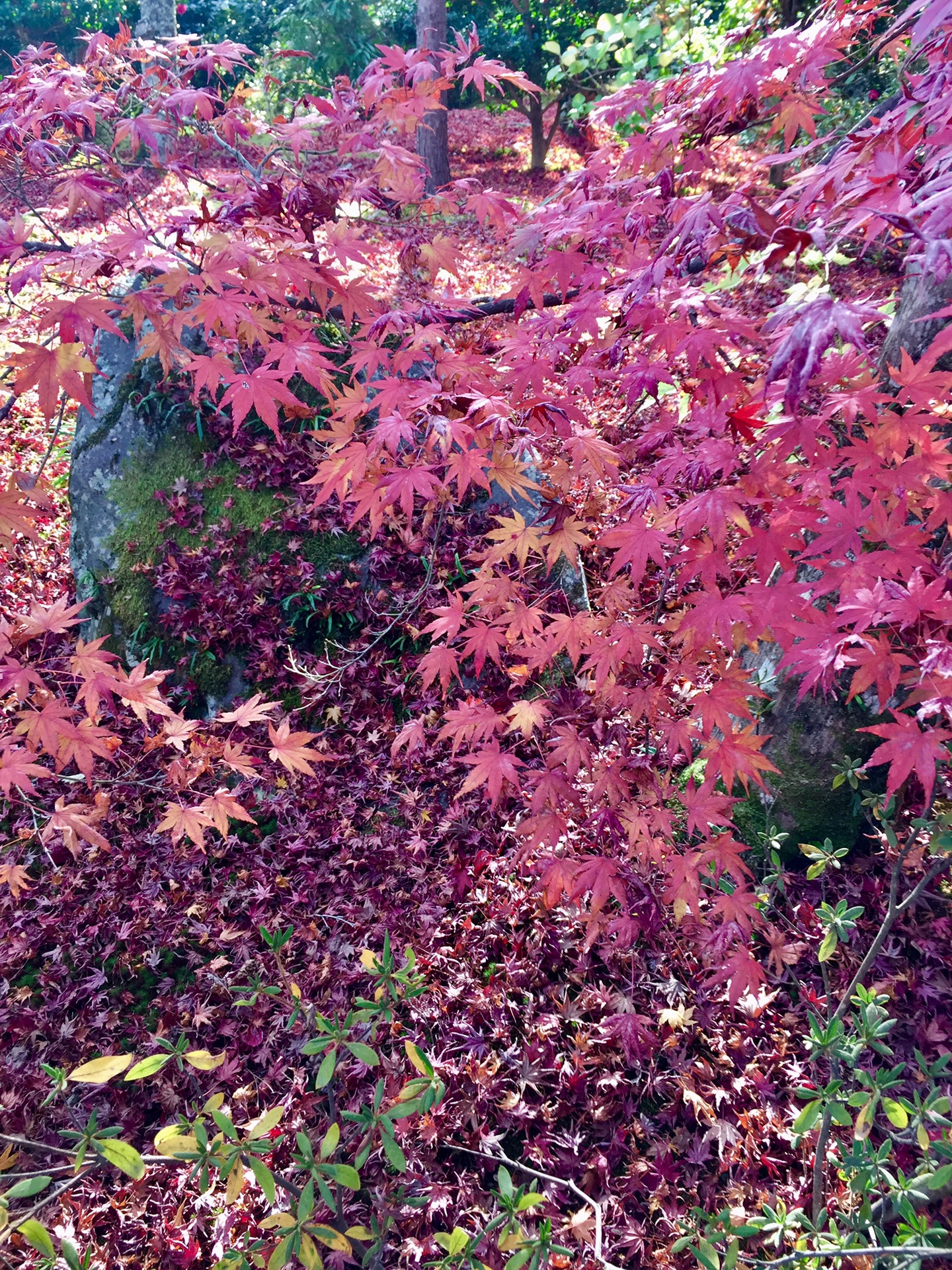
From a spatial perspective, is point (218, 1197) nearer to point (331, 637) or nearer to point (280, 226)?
point (331, 637)

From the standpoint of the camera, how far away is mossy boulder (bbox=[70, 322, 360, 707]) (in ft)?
14.0

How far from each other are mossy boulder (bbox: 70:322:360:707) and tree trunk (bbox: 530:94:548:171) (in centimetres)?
883

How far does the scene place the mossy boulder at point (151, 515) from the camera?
4270 mm

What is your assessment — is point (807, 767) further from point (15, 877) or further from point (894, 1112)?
point (15, 877)

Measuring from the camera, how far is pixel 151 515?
177 inches

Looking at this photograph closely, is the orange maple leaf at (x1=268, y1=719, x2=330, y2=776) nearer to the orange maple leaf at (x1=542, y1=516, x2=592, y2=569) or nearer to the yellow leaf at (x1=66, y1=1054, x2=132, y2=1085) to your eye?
the orange maple leaf at (x1=542, y1=516, x2=592, y2=569)

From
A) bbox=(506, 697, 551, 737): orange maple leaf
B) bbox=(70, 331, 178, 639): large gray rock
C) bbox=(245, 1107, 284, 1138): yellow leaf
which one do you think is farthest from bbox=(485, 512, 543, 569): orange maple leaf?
bbox=(70, 331, 178, 639): large gray rock

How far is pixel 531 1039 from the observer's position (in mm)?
2646

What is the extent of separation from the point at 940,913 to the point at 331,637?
3.24 metres

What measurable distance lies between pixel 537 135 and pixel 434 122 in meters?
3.32

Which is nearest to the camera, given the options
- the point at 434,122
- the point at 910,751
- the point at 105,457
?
the point at 910,751

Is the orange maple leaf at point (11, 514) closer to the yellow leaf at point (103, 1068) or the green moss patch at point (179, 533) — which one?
the yellow leaf at point (103, 1068)

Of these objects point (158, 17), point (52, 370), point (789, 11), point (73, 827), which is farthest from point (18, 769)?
point (158, 17)

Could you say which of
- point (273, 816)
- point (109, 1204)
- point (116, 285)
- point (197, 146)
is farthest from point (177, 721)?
point (116, 285)
